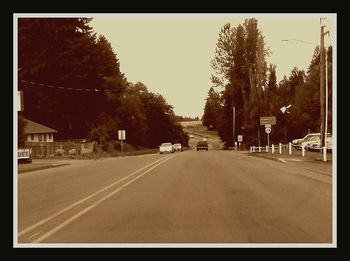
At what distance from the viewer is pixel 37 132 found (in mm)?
51438

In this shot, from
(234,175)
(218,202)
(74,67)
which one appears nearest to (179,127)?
(74,67)

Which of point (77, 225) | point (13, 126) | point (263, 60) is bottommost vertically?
point (77, 225)

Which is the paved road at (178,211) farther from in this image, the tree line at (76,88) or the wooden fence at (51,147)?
the wooden fence at (51,147)

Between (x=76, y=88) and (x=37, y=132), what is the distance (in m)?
5.43

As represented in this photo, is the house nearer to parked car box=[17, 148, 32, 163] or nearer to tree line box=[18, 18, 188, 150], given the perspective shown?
tree line box=[18, 18, 188, 150]

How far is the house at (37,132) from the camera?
5003cm

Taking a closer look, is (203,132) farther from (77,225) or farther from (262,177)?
(77,225)

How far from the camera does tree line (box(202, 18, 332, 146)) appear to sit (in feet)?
213

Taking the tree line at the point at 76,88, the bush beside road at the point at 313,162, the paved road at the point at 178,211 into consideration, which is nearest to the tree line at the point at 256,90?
the tree line at the point at 76,88

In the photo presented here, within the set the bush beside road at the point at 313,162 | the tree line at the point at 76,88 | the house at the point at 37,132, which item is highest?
the tree line at the point at 76,88

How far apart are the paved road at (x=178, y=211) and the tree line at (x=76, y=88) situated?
794 cm

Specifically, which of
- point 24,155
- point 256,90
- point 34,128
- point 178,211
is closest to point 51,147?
point 34,128

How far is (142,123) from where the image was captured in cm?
8925

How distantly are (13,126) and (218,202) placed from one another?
6580 millimetres
